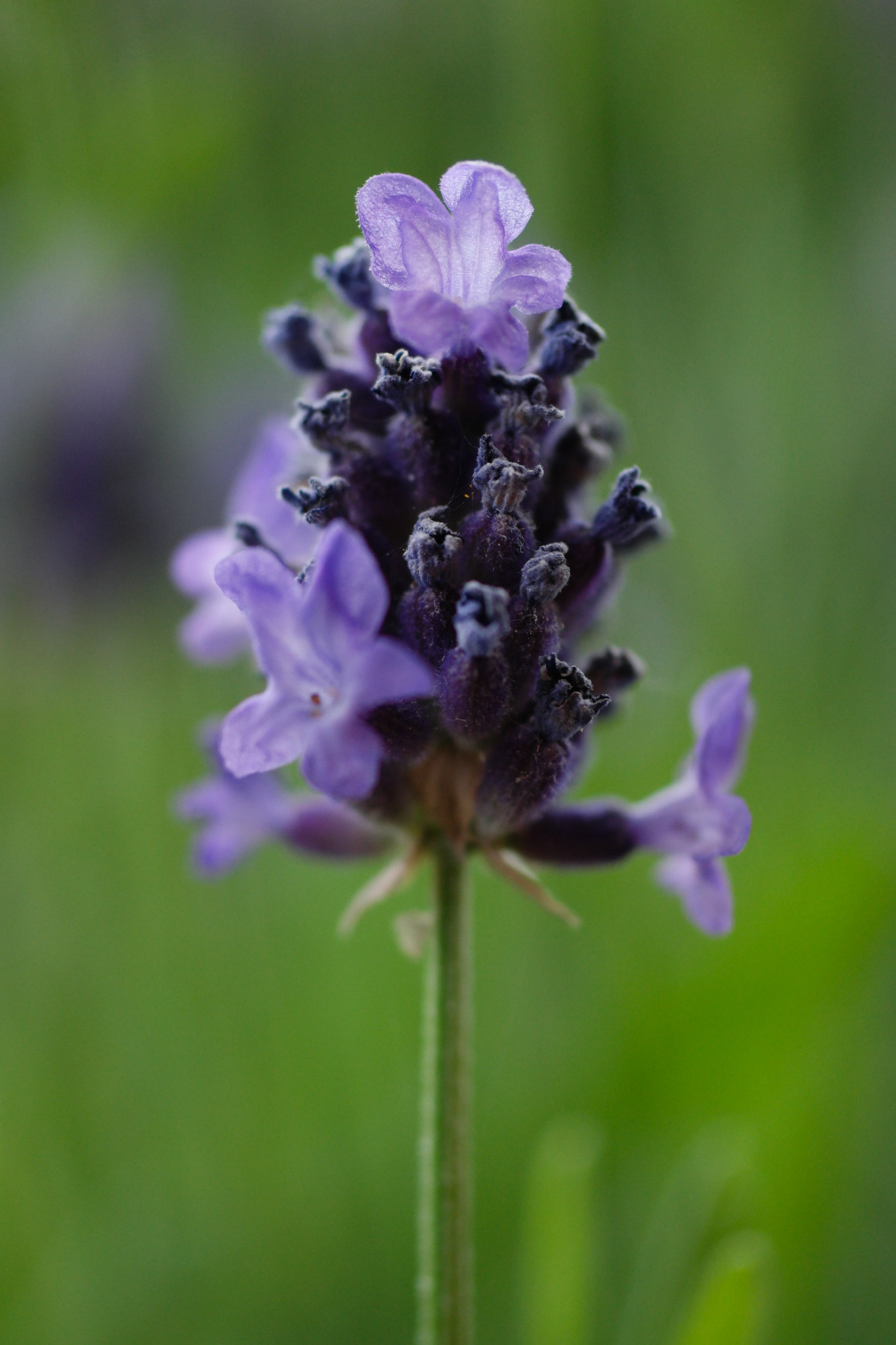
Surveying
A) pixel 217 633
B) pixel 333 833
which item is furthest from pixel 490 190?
pixel 333 833

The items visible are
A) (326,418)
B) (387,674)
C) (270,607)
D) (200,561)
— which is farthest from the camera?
(200,561)

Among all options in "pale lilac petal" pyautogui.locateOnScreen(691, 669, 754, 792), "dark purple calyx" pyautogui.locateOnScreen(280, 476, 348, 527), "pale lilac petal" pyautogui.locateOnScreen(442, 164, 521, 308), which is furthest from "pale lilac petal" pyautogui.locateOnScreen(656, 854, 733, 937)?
"pale lilac petal" pyautogui.locateOnScreen(442, 164, 521, 308)

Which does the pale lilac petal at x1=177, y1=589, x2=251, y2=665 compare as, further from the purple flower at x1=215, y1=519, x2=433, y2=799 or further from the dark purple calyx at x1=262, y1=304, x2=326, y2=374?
the purple flower at x1=215, y1=519, x2=433, y2=799

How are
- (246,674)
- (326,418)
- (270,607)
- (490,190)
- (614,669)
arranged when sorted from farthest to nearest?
(246,674)
(614,669)
(326,418)
(490,190)
(270,607)

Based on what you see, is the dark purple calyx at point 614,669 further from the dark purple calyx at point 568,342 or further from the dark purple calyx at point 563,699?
the dark purple calyx at point 568,342

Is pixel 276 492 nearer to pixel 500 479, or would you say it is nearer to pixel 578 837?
pixel 500 479

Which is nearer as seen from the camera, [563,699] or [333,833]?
[563,699]

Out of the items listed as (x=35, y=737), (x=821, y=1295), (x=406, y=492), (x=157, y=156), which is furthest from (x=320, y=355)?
(x=821, y=1295)
